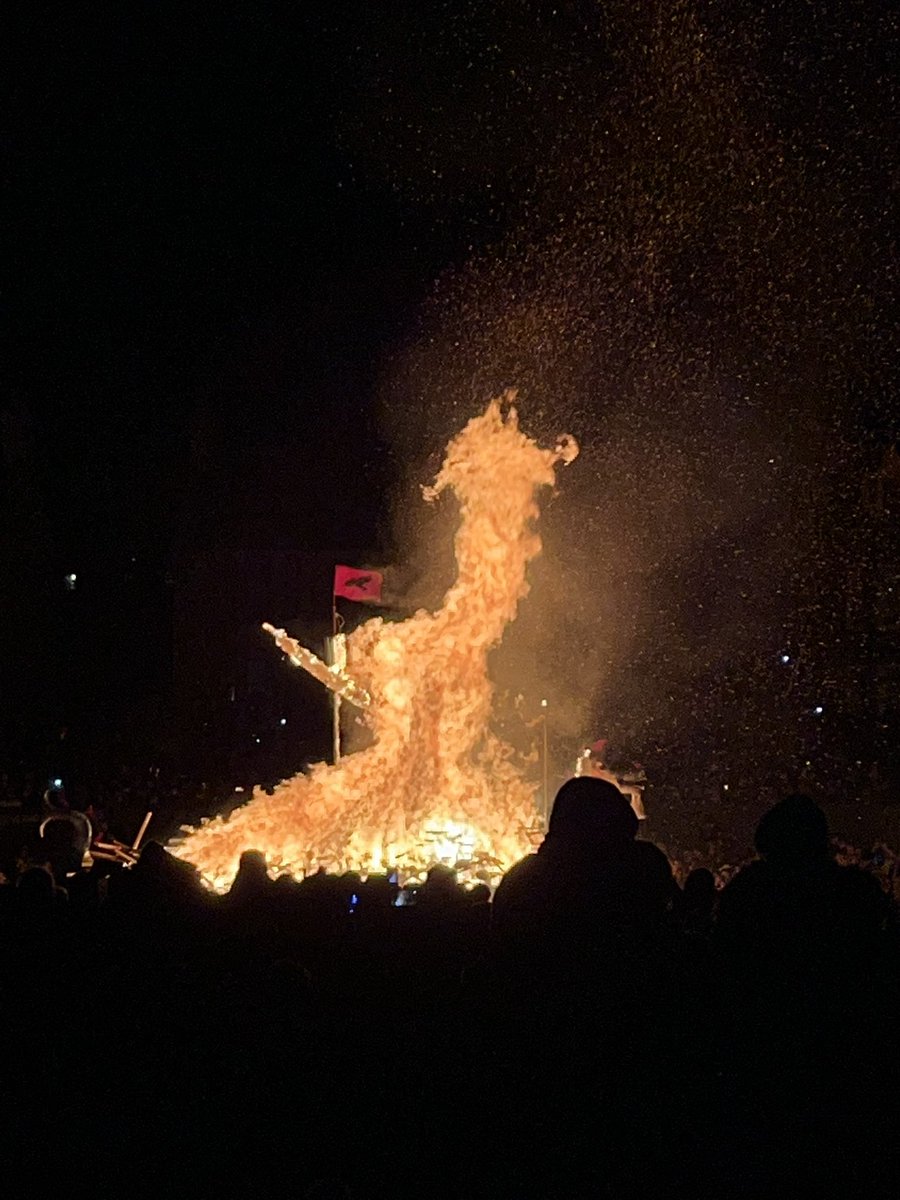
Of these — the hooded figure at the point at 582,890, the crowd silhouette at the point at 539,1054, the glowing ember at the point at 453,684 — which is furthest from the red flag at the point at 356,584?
the hooded figure at the point at 582,890

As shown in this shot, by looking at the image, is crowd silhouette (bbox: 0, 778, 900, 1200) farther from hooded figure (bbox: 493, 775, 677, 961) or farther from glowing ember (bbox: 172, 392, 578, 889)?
glowing ember (bbox: 172, 392, 578, 889)

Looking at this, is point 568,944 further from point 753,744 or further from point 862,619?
point 862,619

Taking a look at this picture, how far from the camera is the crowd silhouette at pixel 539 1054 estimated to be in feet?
9.92

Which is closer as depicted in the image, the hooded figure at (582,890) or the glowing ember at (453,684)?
the hooded figure at (582,890)

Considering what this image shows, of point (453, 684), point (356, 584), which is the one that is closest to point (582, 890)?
point (453, 684)

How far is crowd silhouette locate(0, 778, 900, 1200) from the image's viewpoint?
3023 mm

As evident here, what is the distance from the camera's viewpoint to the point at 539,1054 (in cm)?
313

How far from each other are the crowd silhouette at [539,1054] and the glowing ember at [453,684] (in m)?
8.13

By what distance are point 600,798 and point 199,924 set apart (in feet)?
5.62

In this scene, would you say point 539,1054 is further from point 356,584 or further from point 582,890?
point 356,584

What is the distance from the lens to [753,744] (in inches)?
782

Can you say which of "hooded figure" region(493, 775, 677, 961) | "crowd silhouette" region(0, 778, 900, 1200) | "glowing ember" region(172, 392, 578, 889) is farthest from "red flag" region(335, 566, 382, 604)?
"hooded figure" region(493, 775, 677, 961)

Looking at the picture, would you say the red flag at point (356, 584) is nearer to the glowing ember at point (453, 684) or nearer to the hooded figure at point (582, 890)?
the glowing ember at point (453, 684)

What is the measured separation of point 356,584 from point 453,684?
1608mm
